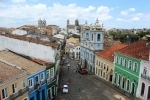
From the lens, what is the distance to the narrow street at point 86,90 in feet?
103

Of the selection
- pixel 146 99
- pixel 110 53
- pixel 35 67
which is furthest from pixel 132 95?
pixel 35 67

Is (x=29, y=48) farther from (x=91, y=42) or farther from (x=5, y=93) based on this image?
(x=91, y=42)

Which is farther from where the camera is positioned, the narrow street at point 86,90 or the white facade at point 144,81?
the narrow street at point 86,90

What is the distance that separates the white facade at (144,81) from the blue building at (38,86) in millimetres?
15749

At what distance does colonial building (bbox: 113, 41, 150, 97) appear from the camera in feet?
99.3

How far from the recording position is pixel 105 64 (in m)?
41.8

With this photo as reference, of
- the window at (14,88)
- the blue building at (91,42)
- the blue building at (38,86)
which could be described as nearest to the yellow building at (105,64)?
the blue building at (91,42)

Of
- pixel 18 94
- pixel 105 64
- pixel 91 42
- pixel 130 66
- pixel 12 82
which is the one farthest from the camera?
pixel 91 42

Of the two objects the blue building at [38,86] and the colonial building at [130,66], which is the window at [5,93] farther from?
the colonial building at [130,66]

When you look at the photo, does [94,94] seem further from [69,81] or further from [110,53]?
[110,53]

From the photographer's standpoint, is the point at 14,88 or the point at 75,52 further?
the point at 75,52

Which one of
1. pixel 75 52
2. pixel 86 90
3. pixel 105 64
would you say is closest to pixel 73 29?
pixel 75 52

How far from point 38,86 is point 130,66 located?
54.6 feet

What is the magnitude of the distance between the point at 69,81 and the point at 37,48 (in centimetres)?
1294
